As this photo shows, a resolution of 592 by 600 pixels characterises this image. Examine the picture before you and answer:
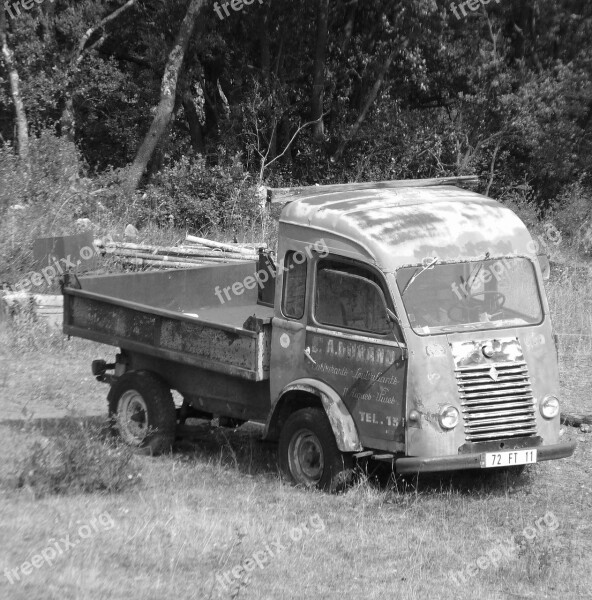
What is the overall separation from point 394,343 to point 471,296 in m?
0.79

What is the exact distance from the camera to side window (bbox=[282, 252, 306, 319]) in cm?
818

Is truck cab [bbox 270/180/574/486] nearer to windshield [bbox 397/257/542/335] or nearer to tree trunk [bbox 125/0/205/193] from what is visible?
windshield [bbox 397/257/542/335]

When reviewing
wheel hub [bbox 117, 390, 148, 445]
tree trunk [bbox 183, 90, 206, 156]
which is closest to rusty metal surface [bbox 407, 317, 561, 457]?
wheel hub [bbox 117, 390, 148, 445]

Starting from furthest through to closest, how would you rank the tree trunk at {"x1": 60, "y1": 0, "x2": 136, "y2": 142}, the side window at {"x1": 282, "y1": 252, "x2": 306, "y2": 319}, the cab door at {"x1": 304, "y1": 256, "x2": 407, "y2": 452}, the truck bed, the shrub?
1. the tree trunk at {"x1": 60, "y1": 0, "x2": 136, "y2": 142}
2. the shrub
3. the truck bed
4. the side window at {"x1": 282, "y1": 252, "x2": 306, "y2": 319}
5. the cab door at {"x1": 304, "y1": 256, "x2": 407, "y2": 452}

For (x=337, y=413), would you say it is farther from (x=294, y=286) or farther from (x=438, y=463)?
(x=294, y=286)

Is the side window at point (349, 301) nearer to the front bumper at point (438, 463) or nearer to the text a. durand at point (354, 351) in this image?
the text a. durand at point (354, 351)

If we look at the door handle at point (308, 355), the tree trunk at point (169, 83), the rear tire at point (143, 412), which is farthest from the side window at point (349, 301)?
the tree trunk at point (169, 83)

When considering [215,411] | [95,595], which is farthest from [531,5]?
[95,595]

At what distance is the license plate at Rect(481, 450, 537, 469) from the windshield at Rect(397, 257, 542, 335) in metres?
0.95

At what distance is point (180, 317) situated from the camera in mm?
8781

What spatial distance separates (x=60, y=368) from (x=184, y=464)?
4.64 m

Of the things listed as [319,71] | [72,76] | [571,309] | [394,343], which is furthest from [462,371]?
[72,76]

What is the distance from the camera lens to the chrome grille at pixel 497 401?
24.8ft

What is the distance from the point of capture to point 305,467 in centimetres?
811
